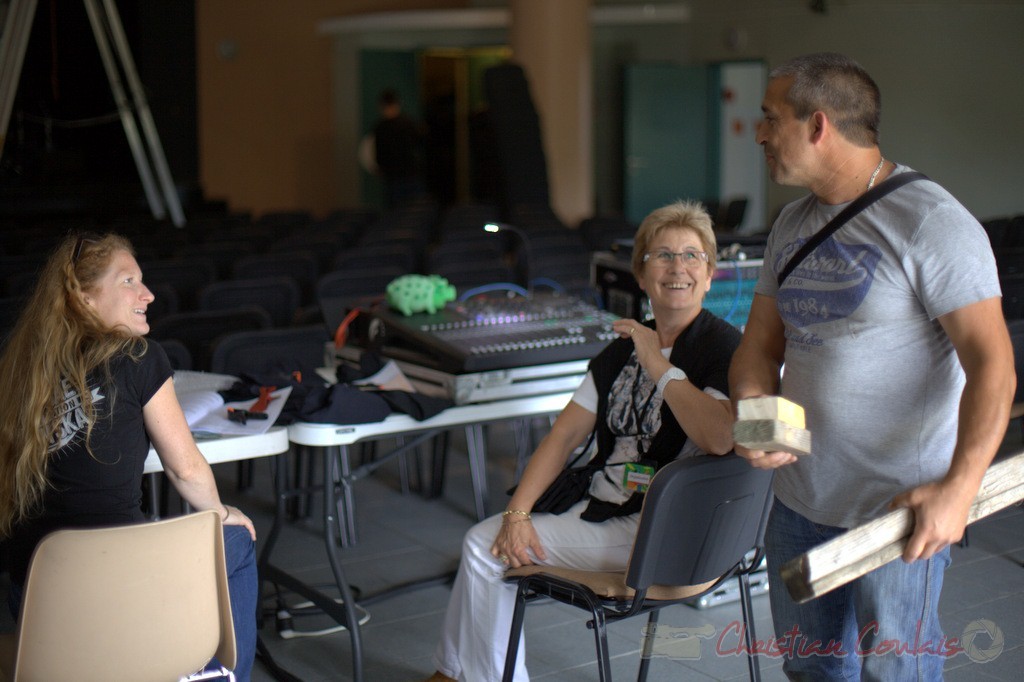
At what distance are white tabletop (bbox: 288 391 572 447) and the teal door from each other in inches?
415

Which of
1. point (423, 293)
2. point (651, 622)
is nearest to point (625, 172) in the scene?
point (423, 293)

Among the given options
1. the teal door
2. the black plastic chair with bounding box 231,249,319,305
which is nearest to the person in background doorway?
the teal door

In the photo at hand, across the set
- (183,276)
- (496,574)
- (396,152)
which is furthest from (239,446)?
(396,152)

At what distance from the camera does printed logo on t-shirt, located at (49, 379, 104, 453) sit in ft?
7.48

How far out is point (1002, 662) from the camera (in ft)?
10.1

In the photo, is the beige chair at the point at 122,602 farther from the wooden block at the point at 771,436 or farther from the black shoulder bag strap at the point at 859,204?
the black shoulder bag strap at the point at 859,204

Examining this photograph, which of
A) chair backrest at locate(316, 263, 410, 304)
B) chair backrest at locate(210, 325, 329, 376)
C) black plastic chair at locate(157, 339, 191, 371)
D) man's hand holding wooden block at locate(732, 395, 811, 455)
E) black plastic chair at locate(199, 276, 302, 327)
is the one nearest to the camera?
man's hand holding wooden block at locate(732, 395, 811, 455)

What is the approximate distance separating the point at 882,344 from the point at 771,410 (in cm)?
33

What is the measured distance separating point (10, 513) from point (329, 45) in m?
14.2

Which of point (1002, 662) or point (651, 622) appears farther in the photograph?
point (1002, 662)

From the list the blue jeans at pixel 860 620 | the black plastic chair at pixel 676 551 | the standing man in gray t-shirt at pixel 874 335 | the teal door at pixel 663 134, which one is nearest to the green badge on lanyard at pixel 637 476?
the black plastic chair at pixel 676 551

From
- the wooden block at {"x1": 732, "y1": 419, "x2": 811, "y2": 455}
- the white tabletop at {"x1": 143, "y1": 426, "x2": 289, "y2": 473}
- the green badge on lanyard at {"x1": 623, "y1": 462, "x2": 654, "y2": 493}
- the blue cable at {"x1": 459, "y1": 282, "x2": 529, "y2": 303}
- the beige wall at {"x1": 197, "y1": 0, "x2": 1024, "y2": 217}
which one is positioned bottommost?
the green badge on lanyard at {"x1": 623, "y1": 462, "x2": 654, "y2": 493}

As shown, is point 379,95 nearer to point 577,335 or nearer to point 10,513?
point 577,335

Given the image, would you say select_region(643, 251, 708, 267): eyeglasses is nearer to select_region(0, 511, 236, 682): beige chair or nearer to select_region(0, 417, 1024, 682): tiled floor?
select_region(0, 417, 1024, 682): tiled floor
